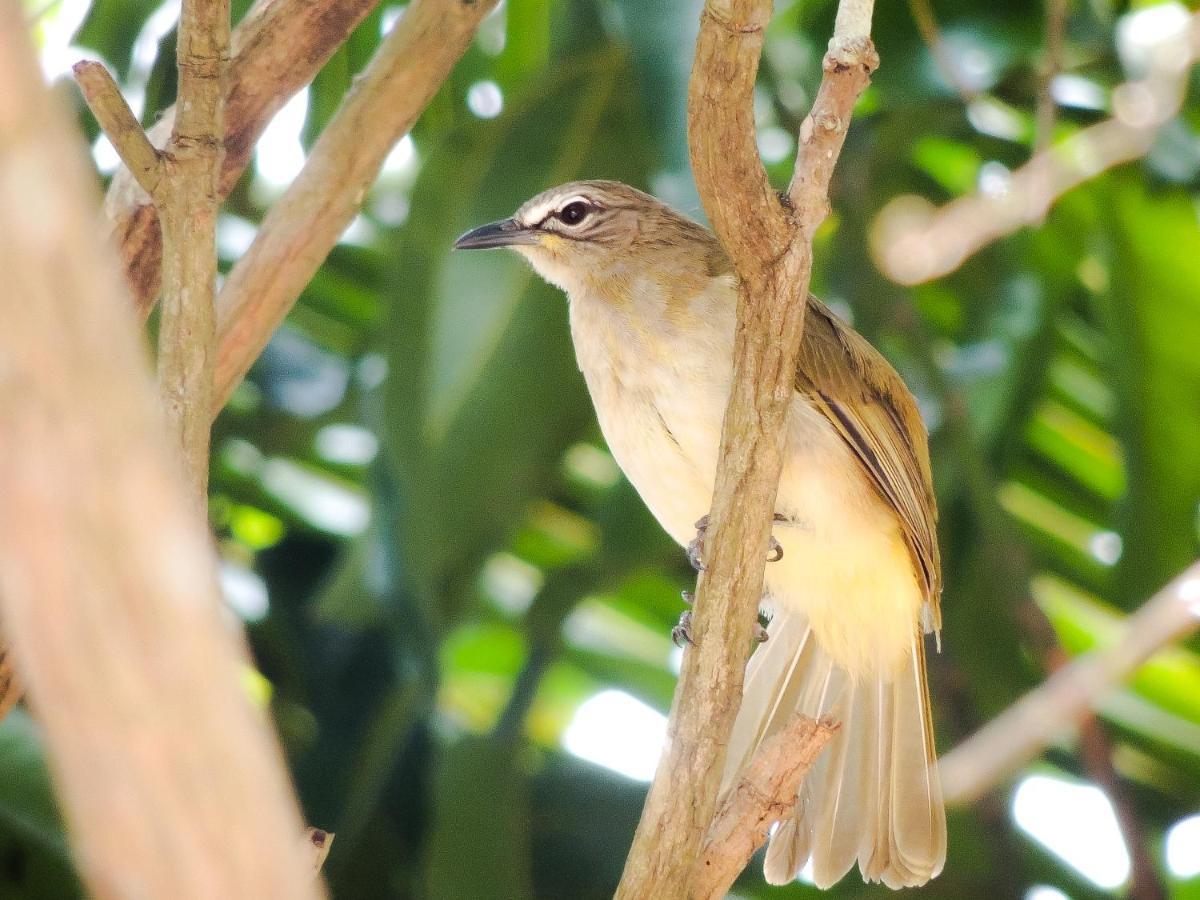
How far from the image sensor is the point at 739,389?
2297mm

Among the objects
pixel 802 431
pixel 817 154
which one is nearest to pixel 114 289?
pixel 817 154

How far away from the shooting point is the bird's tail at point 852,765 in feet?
11.0

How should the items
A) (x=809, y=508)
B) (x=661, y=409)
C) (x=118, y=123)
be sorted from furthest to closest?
(x=809, y=508), (x=661, y=409), (x=118, y=123)

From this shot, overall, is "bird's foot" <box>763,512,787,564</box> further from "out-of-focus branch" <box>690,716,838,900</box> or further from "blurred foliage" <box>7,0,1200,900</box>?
"out-of-focus branch" <box>690,716,838,900</box>

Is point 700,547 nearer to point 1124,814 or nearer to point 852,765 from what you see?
point 852,765

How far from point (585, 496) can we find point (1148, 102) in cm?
234

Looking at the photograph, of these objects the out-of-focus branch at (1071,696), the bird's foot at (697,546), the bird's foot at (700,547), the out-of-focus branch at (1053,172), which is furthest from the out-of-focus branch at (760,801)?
the out-of-focus branch at (1053,172)

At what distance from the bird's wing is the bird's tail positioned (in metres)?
0.26

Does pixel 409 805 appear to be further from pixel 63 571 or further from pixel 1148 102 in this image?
pixel 63 571

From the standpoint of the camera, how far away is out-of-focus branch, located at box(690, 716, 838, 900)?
228cm

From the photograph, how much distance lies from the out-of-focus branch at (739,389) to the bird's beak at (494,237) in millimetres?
1878

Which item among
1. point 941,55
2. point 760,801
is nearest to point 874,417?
point 941,55

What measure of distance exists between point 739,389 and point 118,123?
1.01 m

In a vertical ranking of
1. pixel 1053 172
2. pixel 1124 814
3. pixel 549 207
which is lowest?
pixel 1124 814
